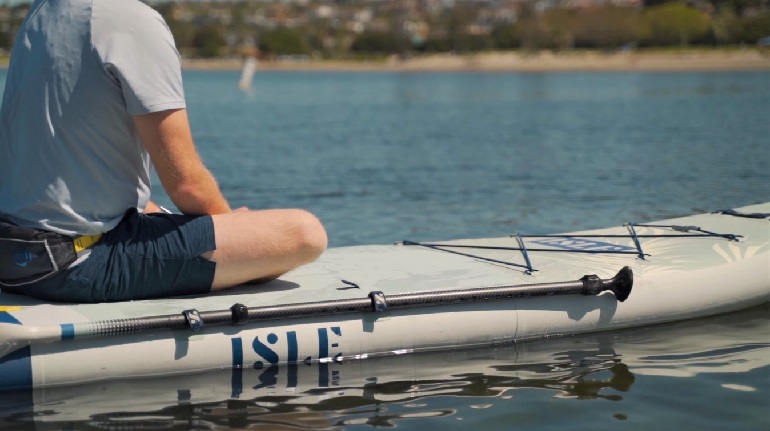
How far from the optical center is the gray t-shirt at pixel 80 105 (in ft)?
15.2

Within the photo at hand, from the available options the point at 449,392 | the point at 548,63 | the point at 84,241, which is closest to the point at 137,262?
the point at 84,241

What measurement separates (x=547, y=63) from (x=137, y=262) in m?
109

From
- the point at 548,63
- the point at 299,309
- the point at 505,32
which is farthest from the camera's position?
the point at 505,32

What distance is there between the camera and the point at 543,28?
4660 inches

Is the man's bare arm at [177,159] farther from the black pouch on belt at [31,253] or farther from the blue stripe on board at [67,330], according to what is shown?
the blue stripe on board at [67,330]

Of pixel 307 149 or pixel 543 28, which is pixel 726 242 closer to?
pixel 307 149

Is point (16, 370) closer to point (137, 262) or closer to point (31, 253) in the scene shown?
point (31, 253)

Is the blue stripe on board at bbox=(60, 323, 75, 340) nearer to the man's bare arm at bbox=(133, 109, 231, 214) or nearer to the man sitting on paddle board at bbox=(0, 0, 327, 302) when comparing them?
the man sitting on paddle board at bbox=(0, 0, 327, 302)

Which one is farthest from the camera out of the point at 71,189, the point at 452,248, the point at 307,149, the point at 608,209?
the point at 307,149

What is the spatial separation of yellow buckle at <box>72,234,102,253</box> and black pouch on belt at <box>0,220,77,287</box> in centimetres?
2

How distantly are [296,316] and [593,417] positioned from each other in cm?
147

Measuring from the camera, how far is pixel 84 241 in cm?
493

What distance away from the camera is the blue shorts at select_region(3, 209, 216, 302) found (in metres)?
5.00

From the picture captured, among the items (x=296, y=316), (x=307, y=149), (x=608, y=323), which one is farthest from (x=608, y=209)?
(x=307, y=149)
